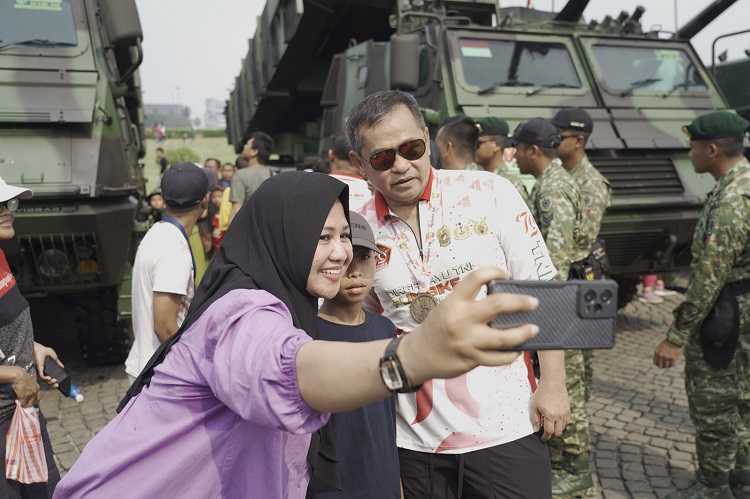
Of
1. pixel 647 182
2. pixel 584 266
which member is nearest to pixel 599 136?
pixel 647 182

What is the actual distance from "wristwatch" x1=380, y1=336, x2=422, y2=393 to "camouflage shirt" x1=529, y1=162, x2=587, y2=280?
96.7 inches

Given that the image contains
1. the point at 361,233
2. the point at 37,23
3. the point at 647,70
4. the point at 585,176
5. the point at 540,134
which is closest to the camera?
the point at 361,233

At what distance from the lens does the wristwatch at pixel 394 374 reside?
944 millimetres

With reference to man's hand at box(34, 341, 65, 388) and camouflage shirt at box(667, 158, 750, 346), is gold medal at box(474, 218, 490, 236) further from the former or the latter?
man's hand at box(34, 341, 65, 388)

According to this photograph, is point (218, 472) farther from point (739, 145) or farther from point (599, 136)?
point (599, 136)

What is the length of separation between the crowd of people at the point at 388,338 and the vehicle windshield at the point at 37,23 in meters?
2.67

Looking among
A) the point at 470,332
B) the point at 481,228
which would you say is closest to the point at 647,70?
the point at 481,228

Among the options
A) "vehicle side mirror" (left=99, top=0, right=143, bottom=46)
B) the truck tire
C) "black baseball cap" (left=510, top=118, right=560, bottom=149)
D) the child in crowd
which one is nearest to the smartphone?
the child in crowd

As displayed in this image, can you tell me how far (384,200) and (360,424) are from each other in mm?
696

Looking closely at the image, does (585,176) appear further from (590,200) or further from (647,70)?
(647,70)

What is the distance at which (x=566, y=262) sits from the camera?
3.36 metres

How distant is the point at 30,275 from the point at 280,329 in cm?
395

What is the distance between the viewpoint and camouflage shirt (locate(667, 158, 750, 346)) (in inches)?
114

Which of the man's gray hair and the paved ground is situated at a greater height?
the man's gray hair
